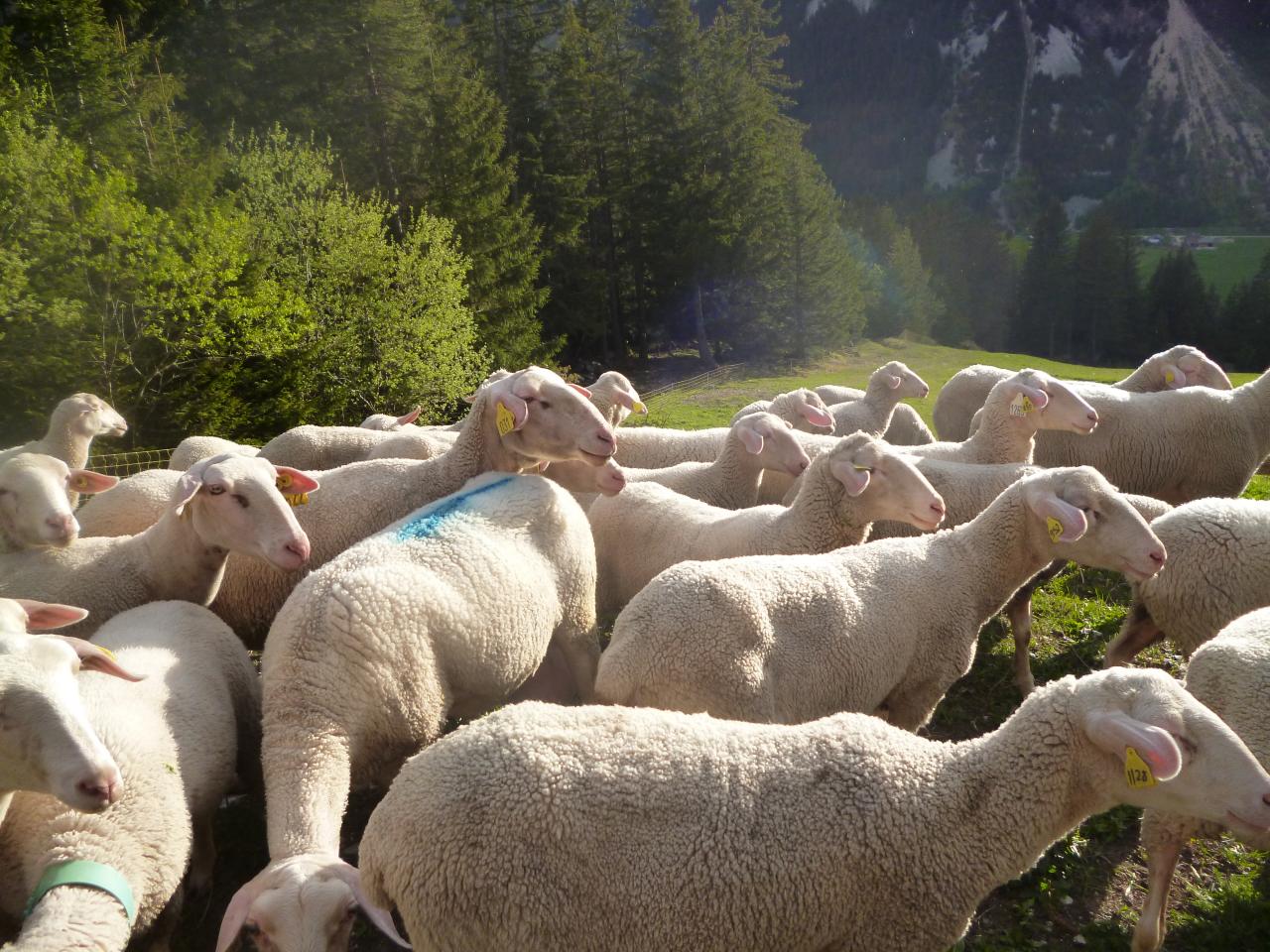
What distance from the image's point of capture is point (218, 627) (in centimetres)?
490

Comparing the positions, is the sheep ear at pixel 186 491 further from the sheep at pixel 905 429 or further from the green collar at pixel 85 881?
A: the sheep at pixel 905 429

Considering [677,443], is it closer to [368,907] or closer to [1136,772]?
[1136,772]

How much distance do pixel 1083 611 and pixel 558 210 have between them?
3167cm

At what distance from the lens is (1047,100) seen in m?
108

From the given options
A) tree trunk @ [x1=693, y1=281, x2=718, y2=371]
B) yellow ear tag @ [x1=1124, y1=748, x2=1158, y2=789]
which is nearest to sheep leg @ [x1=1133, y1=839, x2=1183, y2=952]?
yellow ear tag @ [x1=1124, y1=748, x2=1158, y2=789]

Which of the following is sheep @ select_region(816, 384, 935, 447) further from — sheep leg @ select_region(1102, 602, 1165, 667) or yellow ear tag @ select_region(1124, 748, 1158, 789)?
yellow ear tag @ select_region(1124, 748, 1158, 789)

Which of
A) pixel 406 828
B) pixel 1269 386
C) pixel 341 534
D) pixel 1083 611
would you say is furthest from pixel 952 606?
pixel 1269 386

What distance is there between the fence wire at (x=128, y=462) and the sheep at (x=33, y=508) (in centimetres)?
811

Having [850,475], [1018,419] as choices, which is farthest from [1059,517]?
[1018,419]

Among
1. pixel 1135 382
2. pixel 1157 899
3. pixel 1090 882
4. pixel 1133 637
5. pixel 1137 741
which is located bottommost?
pixel 1090 882

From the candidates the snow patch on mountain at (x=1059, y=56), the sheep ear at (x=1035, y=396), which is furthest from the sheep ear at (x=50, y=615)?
the snow patch on mountain at (x=1059, y=56)

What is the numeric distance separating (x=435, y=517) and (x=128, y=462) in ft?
40.2

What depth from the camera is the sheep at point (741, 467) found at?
7414mm

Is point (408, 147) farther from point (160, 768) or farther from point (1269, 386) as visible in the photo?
point (160, 768)
